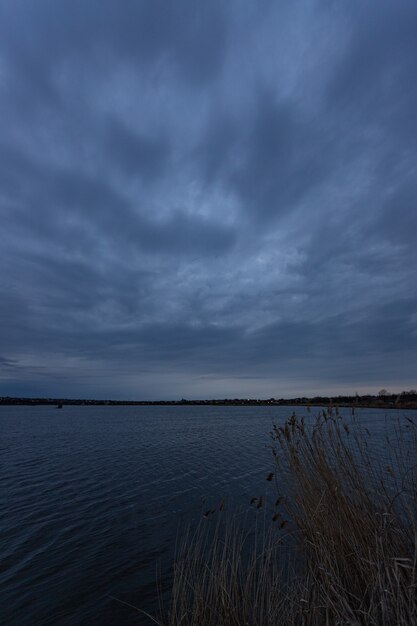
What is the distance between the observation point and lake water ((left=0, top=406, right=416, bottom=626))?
7180 millimetres

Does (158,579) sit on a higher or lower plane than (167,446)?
lower

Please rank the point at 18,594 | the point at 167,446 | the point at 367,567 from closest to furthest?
1. the point at 367,567
2. the point at 18,594
3. the point at 167,446

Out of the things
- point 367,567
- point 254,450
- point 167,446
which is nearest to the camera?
point 367,567

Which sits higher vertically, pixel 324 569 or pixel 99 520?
pixel 324 569

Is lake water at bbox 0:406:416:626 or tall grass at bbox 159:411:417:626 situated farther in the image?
lake water at bbox 0:406:416:626

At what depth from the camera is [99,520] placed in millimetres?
11867

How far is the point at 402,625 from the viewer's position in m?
3.12

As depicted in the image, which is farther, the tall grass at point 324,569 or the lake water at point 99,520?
the lake water at point 99,520

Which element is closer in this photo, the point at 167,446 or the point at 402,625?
the point at 402,625

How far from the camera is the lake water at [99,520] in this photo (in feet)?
23.6

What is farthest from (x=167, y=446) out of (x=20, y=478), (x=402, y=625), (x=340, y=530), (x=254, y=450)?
(x=402, y=625)

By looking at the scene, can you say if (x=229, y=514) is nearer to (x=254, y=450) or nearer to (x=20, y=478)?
(x=20, y=478)

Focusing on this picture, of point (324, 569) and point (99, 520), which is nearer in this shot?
point (324, 569)

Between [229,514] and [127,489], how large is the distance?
6.11 metres
